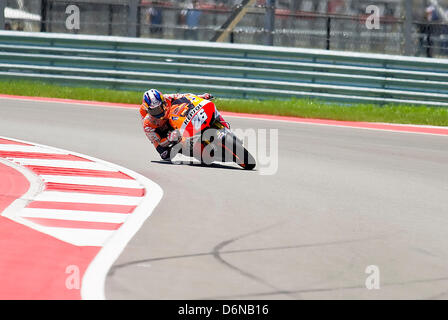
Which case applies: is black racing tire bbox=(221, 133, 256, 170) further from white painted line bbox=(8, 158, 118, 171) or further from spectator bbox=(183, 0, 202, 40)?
spectator bbox=(183, 0, 202, 40)

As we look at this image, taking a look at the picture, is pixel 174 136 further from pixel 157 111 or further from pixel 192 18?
pixel 192 18

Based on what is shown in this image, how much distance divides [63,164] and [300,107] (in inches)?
320

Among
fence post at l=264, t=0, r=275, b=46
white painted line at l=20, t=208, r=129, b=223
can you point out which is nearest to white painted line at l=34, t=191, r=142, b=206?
white painted line at l=20, t=208, r=129, b=223

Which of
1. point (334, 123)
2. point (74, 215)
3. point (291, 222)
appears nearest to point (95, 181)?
point (74, 215)

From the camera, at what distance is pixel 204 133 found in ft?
37.3

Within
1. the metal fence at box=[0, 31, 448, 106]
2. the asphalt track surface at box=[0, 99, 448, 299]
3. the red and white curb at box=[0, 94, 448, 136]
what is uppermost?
the metal fence at box=[0, 31, 448, 106]

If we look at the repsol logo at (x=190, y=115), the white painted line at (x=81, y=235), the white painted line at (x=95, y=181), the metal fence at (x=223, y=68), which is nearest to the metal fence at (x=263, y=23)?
the metal fence at (x=223, y=68)

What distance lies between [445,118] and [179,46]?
5897 mm

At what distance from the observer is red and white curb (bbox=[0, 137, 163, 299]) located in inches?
288

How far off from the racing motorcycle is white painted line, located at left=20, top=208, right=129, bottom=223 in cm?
296

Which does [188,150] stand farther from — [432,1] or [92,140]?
[432,1]

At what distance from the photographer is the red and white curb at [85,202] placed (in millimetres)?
7305

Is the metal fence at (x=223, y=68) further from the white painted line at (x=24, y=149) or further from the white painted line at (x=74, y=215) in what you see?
the white painted line at (x=74, y=215)
